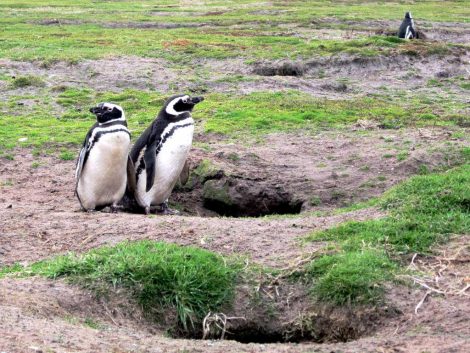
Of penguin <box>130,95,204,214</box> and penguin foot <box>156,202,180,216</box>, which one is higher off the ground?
penguin <box>130,95,204,214</box>

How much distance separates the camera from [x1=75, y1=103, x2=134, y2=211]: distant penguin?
8.99 metres

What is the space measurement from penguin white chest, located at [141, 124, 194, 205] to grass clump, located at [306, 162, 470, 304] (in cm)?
251

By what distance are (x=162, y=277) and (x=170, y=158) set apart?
3.37 metres

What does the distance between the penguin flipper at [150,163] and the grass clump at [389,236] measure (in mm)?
2689

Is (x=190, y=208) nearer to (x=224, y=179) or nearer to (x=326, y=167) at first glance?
(x=224, y=179)

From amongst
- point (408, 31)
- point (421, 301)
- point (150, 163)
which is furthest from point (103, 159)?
point (408, 31)

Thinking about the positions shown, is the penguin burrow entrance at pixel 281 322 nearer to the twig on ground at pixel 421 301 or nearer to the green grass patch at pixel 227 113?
the twig on ground at pixel 421 301

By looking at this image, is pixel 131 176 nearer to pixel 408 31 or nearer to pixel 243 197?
pixel 243 197

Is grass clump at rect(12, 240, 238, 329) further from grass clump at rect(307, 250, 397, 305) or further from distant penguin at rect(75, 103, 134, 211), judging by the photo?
distant penguin at rect(75, 103, 134, 211)

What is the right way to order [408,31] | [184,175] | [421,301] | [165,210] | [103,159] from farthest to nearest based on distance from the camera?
[408,31] < [184,175] < [165,210] < [103,159] < [421,301]

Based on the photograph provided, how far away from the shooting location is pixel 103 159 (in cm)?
902

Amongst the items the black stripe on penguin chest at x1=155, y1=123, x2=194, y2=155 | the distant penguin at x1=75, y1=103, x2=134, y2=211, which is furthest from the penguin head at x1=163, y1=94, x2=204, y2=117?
the distant penguin at x1=75, y1=103, x2=134, y2=211

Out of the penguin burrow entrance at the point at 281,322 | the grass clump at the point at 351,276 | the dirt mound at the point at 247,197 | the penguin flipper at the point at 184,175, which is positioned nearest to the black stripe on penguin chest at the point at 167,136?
the penguin flipper at the point at 184,175

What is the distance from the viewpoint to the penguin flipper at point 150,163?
937 centimetres
